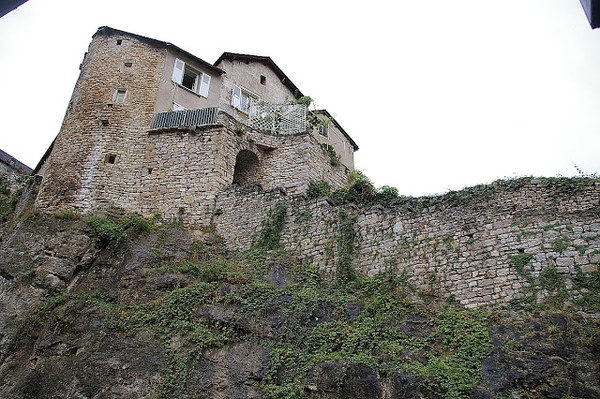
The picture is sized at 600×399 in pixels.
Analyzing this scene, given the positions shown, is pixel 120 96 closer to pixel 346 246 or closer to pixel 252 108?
pixel 252 108

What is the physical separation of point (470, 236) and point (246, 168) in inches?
430

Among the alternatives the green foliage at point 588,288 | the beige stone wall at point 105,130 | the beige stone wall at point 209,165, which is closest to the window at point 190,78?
the beige stone wall at point 105,130

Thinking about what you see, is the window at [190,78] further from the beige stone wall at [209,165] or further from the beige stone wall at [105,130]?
the beige stone wall at [209,165]

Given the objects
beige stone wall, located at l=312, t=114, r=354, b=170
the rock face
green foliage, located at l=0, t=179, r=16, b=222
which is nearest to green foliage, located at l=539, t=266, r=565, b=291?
the rock face

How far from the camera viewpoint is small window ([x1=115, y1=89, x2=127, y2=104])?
1957 centimetres

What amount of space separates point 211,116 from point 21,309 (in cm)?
994

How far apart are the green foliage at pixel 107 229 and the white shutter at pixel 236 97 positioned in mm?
8676

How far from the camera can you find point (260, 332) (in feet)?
36.4

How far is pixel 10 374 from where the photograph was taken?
439 inches

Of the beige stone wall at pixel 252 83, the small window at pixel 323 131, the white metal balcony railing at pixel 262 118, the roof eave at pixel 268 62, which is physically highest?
the roof eave at pixel 268 62

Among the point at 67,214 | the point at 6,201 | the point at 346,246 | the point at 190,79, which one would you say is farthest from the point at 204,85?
the point at 346,246

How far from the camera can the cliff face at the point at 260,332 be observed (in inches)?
353

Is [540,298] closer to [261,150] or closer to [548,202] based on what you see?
[548,202]

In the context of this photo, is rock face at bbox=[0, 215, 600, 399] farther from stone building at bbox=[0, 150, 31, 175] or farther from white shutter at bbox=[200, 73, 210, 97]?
stone building at bbox=[0, 150, 31, 175]
